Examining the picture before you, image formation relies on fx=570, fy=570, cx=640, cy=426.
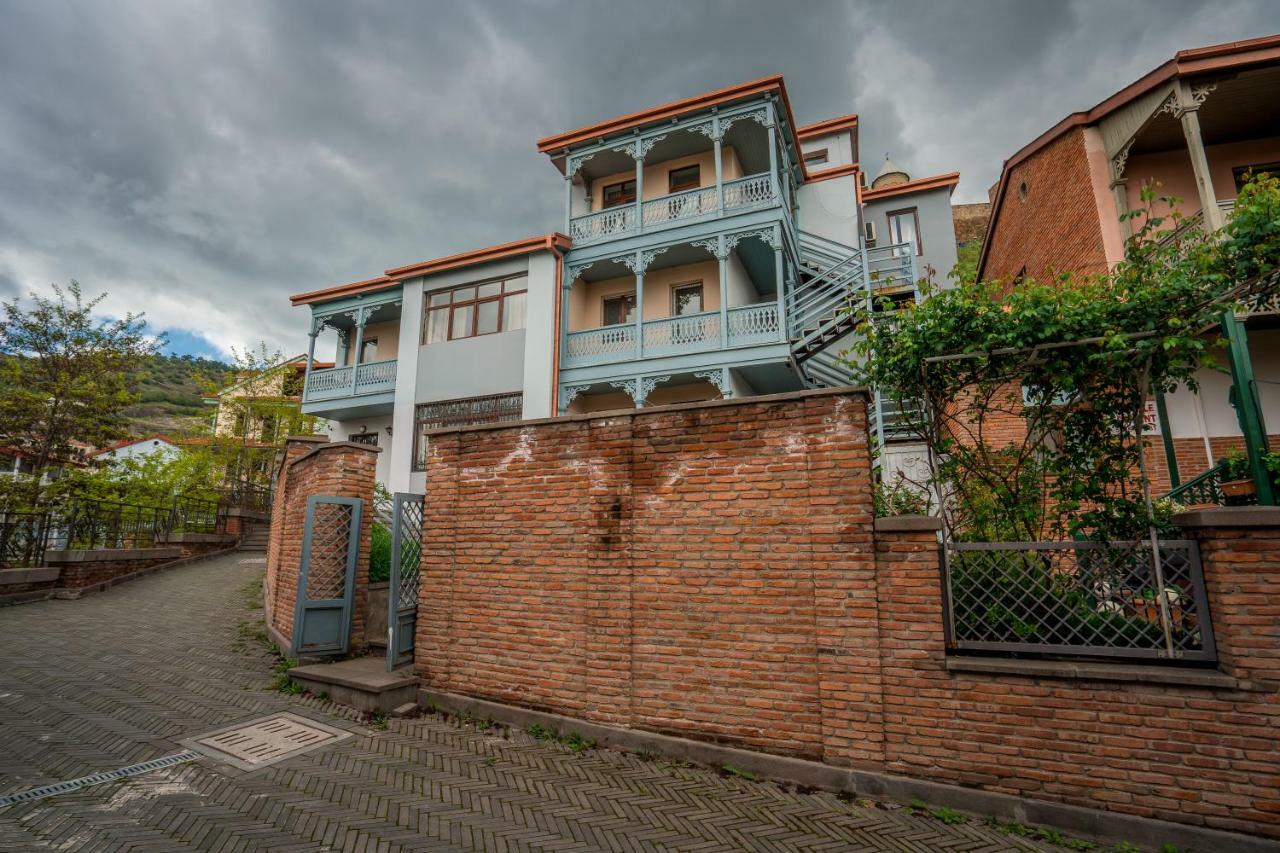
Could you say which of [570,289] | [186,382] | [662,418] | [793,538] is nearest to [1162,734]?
[793,538]

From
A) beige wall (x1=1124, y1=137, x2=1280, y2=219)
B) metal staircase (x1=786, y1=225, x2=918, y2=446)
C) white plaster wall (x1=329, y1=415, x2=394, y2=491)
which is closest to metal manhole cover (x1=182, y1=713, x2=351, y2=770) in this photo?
metal staircase (x1=786, y1=225, x2=918, y2=446)

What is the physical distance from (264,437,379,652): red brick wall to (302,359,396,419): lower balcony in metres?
8.61

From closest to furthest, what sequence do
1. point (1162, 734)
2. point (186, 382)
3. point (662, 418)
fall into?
1. point (1162, 734)
2. point (662, 418)
3. point (186, 382)

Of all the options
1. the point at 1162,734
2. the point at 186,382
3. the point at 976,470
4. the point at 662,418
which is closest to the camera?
the point at 1162,734

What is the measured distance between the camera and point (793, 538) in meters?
4.65

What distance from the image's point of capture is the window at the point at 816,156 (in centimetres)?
1917

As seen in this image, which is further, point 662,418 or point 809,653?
point 662,418

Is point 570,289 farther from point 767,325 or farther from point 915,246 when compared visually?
point 915,246

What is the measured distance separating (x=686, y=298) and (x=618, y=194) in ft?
12.9

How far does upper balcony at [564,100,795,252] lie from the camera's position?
45.5 ft

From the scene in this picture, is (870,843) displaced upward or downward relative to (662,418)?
downward

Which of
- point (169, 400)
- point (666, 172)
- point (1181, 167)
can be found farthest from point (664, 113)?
point (169, 400)

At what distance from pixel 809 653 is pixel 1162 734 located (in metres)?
2.19

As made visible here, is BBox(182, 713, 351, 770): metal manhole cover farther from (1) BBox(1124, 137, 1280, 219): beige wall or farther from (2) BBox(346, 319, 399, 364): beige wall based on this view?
(1) BBox(1124, 137, 1280, 219): beige wall
